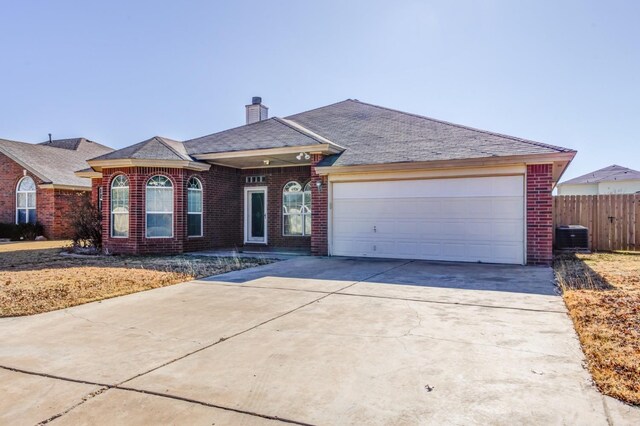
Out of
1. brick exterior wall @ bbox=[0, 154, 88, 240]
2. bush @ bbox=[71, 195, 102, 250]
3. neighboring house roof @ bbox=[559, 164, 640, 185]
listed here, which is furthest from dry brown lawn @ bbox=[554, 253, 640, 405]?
neighboring house roof @ bbox=[559, 164, 640, 185]

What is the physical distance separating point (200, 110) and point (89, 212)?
22.6 feet

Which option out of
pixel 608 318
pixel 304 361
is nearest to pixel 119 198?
pixel 304 361

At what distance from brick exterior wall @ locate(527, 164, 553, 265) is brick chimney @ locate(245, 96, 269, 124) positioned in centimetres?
1153

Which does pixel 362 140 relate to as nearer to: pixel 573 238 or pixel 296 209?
pixel 296 209

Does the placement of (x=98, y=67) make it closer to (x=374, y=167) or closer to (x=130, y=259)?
(x=130, y=259)

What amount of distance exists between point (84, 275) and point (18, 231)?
1593 centimetres

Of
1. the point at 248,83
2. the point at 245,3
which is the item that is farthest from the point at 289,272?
the point at 248,83

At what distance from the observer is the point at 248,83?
1673 centimetres

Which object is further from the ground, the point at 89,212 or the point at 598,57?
the point at 598,57

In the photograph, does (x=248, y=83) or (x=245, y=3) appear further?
(x=248, y=83)

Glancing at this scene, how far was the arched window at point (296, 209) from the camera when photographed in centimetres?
1498

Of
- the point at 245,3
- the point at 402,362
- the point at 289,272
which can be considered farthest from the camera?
the point at 245,3

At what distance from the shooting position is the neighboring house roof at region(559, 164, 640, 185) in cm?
3231

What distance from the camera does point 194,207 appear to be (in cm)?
1427
